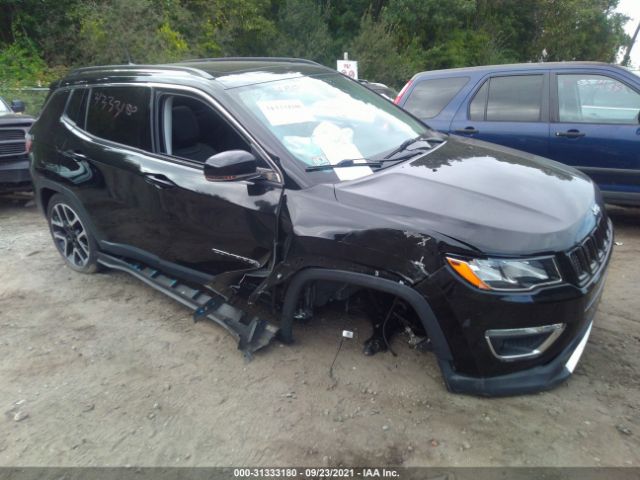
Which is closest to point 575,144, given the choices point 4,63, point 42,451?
point 42,451

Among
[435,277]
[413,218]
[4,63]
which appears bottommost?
[4,63]

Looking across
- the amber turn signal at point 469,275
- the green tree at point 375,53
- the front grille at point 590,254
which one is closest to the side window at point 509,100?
the front grille at point 590,254

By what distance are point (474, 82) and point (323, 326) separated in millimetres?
3681

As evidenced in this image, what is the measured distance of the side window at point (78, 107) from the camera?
4.02m

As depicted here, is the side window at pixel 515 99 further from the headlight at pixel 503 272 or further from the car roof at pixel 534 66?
the headlight at pixel 503 272

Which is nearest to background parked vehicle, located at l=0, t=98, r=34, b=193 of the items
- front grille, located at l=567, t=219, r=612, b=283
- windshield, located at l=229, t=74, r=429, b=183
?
windshield, located at l=229, t=74, r=429, b=183

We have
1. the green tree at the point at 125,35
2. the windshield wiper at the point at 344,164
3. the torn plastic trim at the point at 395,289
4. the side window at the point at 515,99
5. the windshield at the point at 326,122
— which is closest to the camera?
the torn plastic trim at the point at 395,289

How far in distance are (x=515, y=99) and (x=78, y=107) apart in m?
4.29

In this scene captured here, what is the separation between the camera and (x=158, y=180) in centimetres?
332

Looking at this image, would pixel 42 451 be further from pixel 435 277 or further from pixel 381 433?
pixel 435 277

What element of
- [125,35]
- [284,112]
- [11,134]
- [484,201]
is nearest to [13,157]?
[11,134]

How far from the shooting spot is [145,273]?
3811 millimetres

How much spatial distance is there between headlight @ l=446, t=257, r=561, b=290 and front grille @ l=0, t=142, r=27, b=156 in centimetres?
641

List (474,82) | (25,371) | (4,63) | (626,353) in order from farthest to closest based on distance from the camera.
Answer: (4,63)
(474,82)
(25,371)
(626,353)
